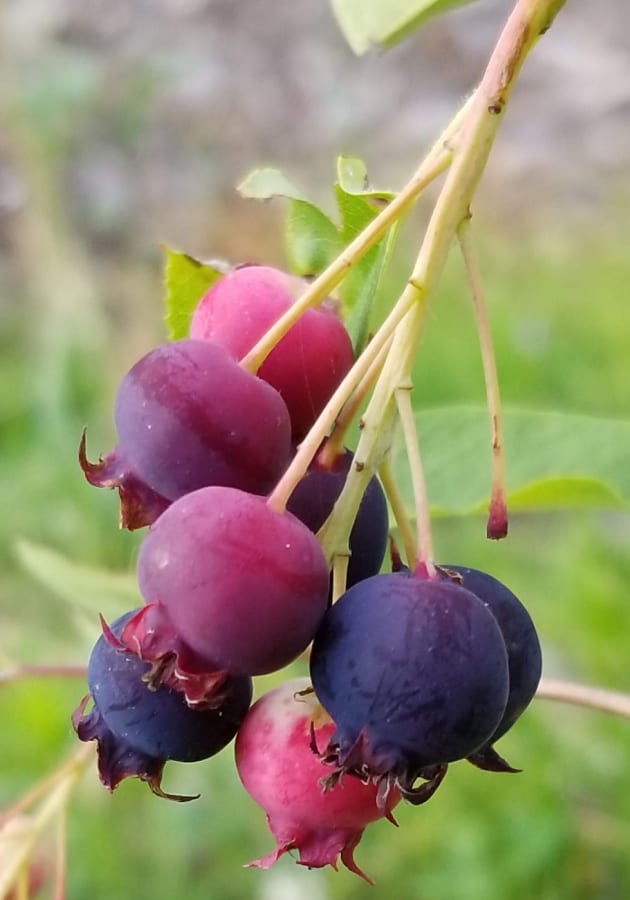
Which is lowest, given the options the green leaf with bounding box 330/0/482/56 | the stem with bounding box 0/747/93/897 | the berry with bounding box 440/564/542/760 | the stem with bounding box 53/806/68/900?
the stem with bounding box 53/806/68/900

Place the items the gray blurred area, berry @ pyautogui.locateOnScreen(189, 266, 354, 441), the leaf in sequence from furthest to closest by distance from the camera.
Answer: the gray blurred area < the leaf < berry @ pyautogui.locateOnScreen(189, 266, 354, 441)

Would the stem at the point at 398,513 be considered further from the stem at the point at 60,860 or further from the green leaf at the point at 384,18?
the stem at the point at 60,860

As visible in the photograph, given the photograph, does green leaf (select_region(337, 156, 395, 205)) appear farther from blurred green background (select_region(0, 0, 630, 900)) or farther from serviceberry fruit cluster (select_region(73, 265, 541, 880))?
blurred green background (select_region(0, 0, 630, 900))

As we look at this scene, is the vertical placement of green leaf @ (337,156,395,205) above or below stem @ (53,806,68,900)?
above

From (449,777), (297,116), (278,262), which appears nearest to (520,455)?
(449,777)

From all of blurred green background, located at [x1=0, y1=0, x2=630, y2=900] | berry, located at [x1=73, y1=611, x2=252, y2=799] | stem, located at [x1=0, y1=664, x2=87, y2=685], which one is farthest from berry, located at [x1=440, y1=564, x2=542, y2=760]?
stem, located at [x1=0, y1=664, x2=87, y2=685]

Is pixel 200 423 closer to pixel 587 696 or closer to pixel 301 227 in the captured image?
pixel 301 227
